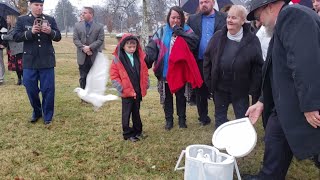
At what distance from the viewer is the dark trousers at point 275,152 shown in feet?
9.78

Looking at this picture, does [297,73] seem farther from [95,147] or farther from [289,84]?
[95,147]

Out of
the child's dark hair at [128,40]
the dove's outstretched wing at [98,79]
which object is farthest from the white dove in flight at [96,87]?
the child's dark hair at [128,40]

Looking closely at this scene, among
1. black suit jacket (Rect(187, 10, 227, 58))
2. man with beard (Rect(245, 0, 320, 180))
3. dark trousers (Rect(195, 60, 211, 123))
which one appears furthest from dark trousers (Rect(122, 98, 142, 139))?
A: man with beard (Rect(245, 0, 320, 180))

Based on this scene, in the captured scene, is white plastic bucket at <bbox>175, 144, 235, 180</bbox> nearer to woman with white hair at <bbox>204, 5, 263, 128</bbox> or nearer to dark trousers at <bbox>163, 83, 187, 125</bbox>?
woman with white hair at <bbox>204, 5, 263, 128</bbox>

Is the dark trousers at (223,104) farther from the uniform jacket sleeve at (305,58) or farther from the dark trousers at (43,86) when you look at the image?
the dark trousers at (43,86)

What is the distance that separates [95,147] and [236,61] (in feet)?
7.12

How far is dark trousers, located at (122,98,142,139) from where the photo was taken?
16.1ft

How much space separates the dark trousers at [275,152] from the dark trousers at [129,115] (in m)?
2.26

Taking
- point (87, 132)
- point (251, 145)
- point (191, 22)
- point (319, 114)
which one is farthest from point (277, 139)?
point (87, 132)

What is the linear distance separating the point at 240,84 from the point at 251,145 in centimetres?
133

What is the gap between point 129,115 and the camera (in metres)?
4.96

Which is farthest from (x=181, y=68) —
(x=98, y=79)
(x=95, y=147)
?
(x=95, y=147)

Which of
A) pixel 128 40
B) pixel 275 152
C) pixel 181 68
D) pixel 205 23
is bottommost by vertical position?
pixel 275 152

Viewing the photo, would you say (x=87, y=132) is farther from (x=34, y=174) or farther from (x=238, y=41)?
(x=238, y=41)
